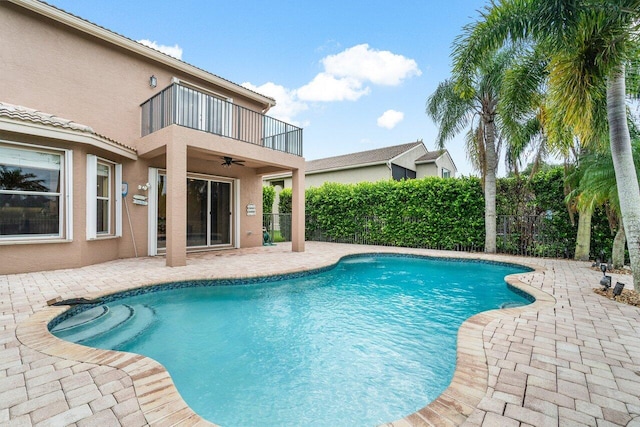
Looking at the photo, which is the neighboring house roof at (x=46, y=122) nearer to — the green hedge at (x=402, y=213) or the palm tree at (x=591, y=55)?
the palm tree at (x=591, y=55)

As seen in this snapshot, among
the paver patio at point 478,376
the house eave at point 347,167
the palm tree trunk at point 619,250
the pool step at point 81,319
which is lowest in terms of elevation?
the pool step at point 81,319

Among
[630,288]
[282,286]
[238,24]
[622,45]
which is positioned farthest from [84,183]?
[630,288]

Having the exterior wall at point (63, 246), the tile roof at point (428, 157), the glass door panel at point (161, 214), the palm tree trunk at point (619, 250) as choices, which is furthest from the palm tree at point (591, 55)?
the tile roof at point (428, 157)

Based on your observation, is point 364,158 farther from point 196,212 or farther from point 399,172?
point 196,212

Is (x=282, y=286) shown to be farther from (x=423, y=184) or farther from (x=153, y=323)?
(x=423, y=184)

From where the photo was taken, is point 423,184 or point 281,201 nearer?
point 423,184

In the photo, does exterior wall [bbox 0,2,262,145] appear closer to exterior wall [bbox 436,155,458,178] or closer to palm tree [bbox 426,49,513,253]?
palm tree [bbox 426,49,513,253]

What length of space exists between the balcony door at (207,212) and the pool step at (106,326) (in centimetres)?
572

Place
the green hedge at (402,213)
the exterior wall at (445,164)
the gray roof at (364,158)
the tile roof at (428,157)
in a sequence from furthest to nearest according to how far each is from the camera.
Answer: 1. the exterior wall at (445,164)
2. the tile roof at (428,157)
3. the gray roof at (364,158)
4. the green hedge at (402,213)

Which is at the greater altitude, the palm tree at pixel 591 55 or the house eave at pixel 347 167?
the house eave at pixel 347 167

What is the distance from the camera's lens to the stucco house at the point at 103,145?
7129mm

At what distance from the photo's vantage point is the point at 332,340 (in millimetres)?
4633

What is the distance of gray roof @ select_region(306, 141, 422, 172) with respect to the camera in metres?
22.0

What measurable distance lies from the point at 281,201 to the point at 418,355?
16050mm
